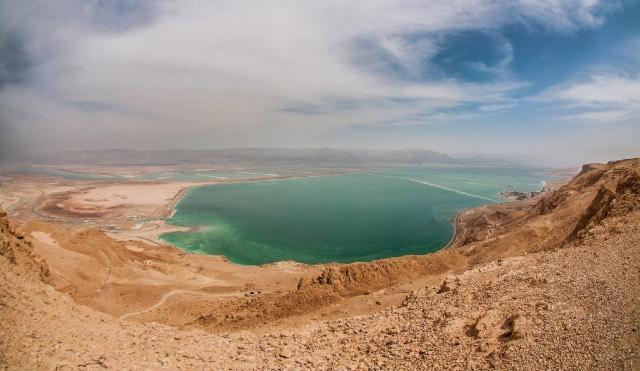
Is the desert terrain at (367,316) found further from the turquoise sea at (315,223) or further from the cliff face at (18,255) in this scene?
the turquoise sea at (315,223)

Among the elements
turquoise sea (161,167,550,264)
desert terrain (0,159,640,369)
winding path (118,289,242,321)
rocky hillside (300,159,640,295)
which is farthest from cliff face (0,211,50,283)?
turquoise sea (161,167,550,264)

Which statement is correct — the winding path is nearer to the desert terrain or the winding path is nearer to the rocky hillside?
the desert terrain

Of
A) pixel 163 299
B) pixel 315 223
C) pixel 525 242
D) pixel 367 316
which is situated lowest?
pixel 315 223

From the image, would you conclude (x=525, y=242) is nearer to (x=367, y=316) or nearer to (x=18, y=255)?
(x=367, y=316)

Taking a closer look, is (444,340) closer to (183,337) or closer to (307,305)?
(183,337)

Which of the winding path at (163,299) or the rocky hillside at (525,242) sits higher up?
the rocky hillside at (525,242)

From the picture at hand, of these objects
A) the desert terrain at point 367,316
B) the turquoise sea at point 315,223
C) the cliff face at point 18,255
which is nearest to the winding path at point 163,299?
the desert terrain at point 367,316

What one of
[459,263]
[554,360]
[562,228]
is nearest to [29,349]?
[554,360]

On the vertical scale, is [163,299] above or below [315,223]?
above

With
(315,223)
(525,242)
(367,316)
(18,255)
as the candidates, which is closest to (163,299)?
(18,255)
